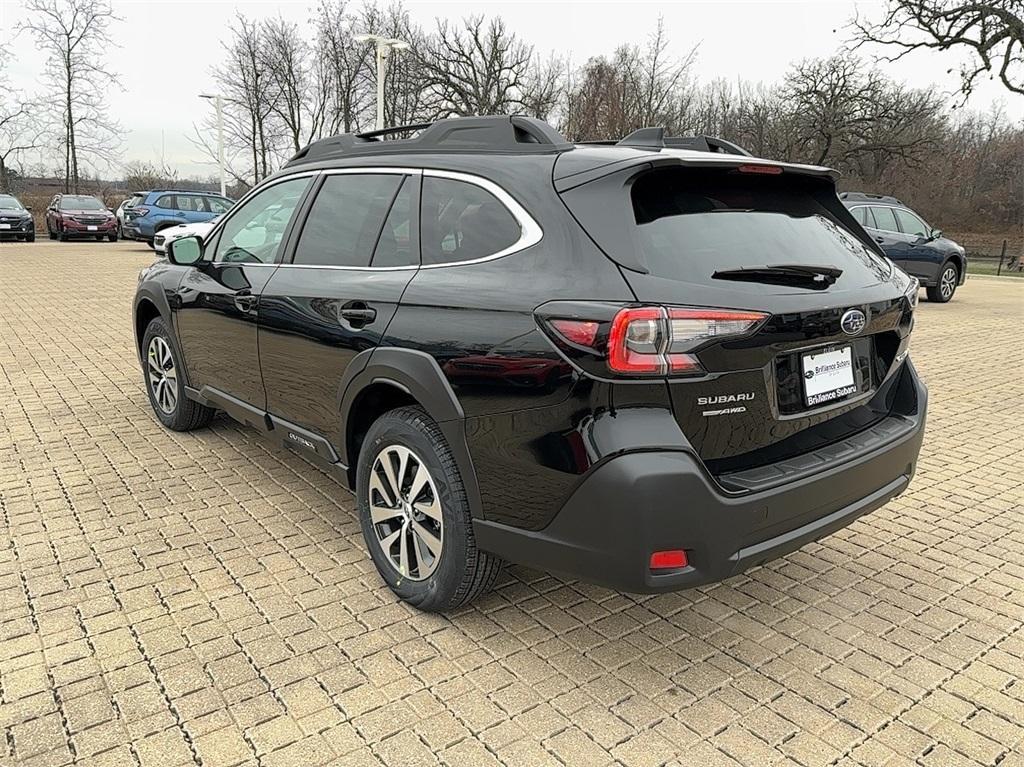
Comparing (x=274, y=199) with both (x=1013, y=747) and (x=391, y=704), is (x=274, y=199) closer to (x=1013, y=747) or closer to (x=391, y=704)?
(x=391, y=704)

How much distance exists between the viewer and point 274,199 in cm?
418

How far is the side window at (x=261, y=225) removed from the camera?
13.0 feet

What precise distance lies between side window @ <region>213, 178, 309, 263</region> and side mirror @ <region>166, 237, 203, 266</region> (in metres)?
0.12

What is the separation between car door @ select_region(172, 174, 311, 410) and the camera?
3959mm

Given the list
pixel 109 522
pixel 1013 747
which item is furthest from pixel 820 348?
pixel 109 522

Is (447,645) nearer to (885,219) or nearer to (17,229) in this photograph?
(885,219)

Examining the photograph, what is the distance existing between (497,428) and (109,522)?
7.88 feet

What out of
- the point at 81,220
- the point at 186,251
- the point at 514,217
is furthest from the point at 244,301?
the point at 81,220

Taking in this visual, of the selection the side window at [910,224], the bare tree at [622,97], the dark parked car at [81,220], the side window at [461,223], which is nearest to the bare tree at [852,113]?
the bare tree at [622,97]

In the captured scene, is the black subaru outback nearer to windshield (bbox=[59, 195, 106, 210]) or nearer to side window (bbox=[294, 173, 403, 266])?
side window (bbox=[294, 173, 403, 266])

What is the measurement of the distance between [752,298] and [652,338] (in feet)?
1.27

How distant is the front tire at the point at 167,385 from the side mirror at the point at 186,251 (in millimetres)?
683

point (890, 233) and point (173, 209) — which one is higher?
point (173, 209)

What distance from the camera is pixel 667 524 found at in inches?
89.4
